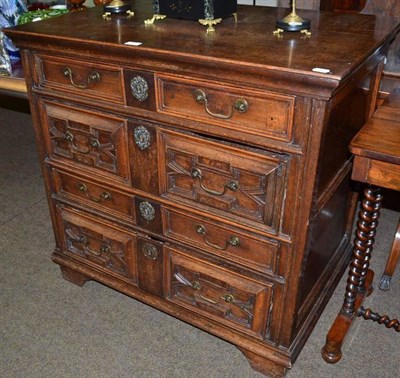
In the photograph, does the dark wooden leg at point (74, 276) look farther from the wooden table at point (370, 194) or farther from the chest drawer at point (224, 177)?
the wooden table at point (370, 194)

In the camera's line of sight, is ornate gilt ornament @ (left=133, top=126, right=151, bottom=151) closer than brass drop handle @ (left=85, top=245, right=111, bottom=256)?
Yes

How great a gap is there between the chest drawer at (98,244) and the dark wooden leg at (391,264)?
1015 mm

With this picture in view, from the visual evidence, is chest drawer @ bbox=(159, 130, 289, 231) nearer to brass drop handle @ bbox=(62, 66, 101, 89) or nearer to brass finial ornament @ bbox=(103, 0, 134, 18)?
brass drop handle @ bbox=(62, 66, 101, 89)

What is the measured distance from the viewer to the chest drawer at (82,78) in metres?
1.45

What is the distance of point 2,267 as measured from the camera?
2199 millimetres

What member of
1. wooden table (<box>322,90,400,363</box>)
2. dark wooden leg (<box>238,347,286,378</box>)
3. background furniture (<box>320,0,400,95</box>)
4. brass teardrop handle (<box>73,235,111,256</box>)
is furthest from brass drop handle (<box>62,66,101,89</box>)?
background furniture (<box>320,0,400,95</box>)

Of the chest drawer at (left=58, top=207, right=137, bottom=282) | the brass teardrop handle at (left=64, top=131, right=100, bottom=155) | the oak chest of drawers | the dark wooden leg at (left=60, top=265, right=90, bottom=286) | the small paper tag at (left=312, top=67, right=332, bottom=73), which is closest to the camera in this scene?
the small paper tag at (left=312, top=67, right=332, bottom=73)

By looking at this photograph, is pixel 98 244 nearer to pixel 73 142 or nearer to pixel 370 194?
pixel 73 142

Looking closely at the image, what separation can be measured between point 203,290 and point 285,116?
71 centimetres

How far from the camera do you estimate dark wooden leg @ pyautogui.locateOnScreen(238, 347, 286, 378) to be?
163cm

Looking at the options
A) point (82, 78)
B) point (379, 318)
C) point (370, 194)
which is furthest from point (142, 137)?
point (379, 318)

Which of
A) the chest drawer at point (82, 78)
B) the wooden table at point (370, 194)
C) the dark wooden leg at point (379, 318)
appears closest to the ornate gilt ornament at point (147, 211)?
the chest drawer at point (82, 78)

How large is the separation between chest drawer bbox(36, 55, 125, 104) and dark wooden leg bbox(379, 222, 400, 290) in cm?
124

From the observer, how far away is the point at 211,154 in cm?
139
